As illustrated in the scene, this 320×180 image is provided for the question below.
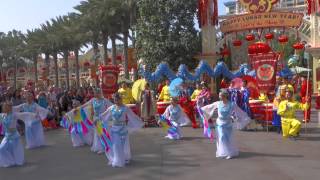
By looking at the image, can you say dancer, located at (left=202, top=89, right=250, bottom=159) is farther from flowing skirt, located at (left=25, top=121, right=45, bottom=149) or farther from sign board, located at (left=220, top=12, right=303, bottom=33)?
sign board, located at (left=220, top=12, right=303, bottom=33)

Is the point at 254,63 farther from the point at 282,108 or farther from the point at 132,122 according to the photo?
the point at 132,122

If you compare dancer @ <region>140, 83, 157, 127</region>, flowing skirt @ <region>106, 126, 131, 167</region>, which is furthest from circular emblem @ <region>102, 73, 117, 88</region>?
flowing skirt @ <region>106, 126, 131, 167</region>

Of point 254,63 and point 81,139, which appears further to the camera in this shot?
point 254,63

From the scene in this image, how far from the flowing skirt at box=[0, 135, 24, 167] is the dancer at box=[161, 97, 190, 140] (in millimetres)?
4496

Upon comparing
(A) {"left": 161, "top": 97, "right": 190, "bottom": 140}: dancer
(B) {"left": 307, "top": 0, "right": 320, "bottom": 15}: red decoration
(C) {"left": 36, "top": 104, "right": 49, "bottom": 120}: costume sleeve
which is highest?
(B) {"left": 307, "top": 0, "right": 320, "bottom": 15}: red decoration

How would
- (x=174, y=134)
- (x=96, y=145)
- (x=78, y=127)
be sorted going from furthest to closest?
(x=174, y=134) → (x=78, y=127) → (x=96, y=145)

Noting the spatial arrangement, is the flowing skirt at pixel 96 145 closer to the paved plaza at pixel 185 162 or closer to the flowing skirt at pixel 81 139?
the paved plaza at pixel 185 162

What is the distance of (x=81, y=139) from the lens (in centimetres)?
1496

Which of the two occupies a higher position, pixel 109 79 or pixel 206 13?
pixel 206 13

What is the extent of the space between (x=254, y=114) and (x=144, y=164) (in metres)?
6.77

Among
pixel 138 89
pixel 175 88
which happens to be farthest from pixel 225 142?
pixel 138 89

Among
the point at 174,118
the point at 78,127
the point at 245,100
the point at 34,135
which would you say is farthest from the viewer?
the point at 245,100

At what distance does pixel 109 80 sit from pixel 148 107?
169 centimetres

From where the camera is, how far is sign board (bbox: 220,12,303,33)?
79.9ft
